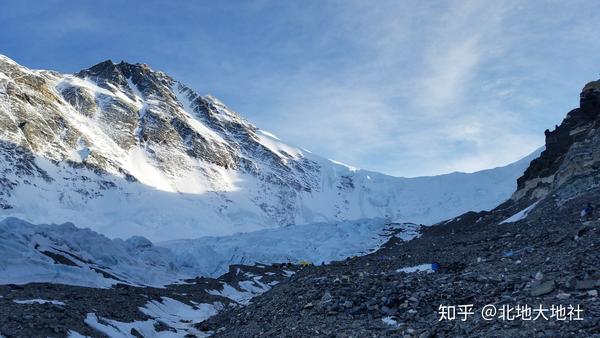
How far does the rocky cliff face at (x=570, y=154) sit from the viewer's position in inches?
1361

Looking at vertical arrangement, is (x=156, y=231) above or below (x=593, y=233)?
above

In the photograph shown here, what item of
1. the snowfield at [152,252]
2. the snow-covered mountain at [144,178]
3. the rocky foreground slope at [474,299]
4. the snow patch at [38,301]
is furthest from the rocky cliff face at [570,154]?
the snow-covered mountain at [144,178]

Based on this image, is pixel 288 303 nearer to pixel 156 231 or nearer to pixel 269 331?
pixel 269 331

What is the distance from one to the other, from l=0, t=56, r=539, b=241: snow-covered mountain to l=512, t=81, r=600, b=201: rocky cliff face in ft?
254

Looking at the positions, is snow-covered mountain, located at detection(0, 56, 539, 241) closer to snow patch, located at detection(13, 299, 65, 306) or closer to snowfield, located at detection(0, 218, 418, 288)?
snowfield, located at detection(0, 218, 418, 288)

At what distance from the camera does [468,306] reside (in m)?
11.2

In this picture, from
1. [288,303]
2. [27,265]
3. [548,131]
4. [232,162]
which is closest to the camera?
[288,303]

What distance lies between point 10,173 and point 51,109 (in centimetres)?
3950

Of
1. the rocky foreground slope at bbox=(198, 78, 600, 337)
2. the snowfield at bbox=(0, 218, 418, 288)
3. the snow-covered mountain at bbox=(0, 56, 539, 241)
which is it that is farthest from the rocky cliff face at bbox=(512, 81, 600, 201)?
the snow-covered mountain at bbox=(0, 56, 539, 241)

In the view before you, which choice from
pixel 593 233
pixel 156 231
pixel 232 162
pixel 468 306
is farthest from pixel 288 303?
pixel 232 162

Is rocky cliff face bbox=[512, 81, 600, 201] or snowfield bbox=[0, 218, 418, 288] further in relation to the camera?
rocky cliff face bbox=[512, 81, 600, 201]

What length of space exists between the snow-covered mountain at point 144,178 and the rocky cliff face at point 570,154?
77462 millimetres

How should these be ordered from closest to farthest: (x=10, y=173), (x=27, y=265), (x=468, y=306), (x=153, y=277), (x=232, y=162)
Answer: (x=468, y=306)
(x=27, y=265)
(x=153, y=277)
(x=10, y=173)
(x=232, y=162)

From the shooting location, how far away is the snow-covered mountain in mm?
116312
